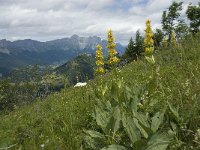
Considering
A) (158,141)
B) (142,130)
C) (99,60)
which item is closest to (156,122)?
(142,130)

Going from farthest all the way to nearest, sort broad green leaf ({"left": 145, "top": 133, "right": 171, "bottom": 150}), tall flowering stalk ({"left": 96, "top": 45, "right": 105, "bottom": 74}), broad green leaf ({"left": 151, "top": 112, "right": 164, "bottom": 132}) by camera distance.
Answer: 1. tall flowering stalk ({"left": 96, "top": 45, "right": 105, "bottom": 74})
2. broad green leaf ({"left": 151, "top": 112, "right": 164, "bottom": 132})
3. broad green leaf ({"left": 145, "top": 133, "right": 171, "bottom": 150})

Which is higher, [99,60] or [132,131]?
[99,60]

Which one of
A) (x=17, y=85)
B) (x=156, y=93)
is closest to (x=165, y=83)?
(x=156, y=93)

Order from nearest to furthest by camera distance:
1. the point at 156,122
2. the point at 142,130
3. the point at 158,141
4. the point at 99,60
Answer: the point at 158,141 < the point at 142,130 < the point at 156,122 < the point at 99,60

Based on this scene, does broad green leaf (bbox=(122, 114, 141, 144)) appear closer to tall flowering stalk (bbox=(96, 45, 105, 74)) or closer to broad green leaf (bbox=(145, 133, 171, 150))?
broad green leaf (bbox=(145, 133, 171, 150))

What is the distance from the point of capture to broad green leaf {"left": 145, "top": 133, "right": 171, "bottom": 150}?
2857 mm

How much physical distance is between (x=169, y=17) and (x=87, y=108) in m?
70.1

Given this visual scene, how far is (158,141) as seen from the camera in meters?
2.91

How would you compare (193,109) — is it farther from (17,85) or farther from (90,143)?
(17,85)

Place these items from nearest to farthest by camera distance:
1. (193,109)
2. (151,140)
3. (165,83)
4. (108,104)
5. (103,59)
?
(151,140), (193,109), (108,104), (165,83), (103,59)

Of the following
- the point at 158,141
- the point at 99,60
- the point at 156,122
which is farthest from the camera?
the point at 99,60

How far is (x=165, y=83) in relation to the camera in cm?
534

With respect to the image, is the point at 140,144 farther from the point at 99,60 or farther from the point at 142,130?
the point at 99,60

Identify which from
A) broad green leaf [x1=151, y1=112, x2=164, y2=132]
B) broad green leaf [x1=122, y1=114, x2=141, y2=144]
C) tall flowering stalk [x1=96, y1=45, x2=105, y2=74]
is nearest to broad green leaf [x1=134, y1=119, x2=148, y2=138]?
broad green leaf [x1=122, y1=114, x2=141, y2=144]
